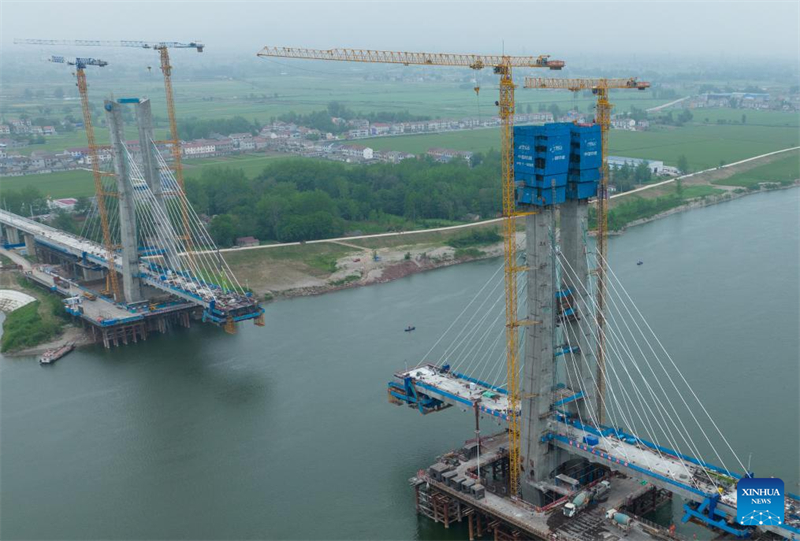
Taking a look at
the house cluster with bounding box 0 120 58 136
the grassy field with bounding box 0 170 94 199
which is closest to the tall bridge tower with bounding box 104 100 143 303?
the grassy field with bounding box 0 170 94 199

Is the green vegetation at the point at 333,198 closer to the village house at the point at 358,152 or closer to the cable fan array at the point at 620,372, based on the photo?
the village house at the point at 358,152

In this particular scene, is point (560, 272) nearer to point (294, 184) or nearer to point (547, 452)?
point (547, 452)

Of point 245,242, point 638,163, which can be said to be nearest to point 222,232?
point 245,242

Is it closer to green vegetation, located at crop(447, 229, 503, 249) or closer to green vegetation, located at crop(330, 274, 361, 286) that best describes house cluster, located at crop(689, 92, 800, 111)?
green vegetation, located at crop(447, 229, 503, 249)

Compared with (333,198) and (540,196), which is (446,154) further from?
(540,196)

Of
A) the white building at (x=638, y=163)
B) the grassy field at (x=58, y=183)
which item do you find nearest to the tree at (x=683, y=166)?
the white building at (x=638, y=163)

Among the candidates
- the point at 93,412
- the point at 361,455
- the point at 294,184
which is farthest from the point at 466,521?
the point at 294,184
